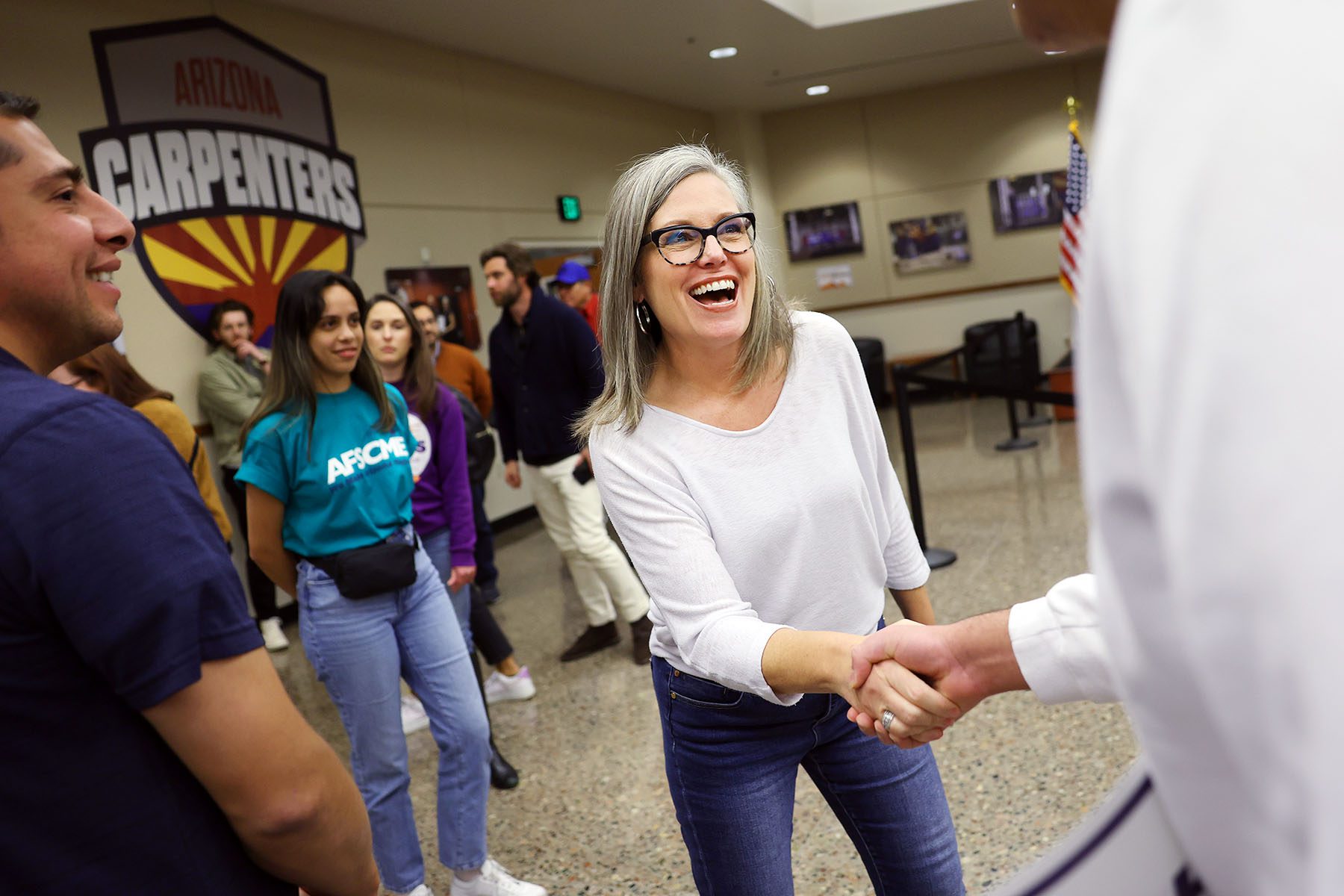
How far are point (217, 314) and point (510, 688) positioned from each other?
3.25 m

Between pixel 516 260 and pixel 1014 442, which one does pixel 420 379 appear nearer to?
pixel 516 260

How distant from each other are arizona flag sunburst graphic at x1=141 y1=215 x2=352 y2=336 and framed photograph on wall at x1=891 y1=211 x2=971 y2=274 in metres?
9.07

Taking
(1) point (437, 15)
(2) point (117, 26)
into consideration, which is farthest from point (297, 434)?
(1) point (437, 15)

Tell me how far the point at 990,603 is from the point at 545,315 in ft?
8.07

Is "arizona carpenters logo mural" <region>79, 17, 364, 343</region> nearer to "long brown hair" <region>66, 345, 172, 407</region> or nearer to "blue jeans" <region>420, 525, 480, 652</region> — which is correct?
"long brown hair" <region>66, 345, 172, 407</region>

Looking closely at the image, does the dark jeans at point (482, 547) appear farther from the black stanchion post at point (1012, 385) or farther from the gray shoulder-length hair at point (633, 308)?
the gray shoulder-length hair at point (633, 308)

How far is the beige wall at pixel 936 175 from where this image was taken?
13953mm

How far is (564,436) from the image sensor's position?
16.4 feet

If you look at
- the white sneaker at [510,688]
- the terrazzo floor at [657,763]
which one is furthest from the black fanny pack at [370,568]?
the white sneaker at [510,688]

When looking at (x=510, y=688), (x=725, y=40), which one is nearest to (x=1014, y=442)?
(x=725, y=40)

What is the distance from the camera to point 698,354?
180cm

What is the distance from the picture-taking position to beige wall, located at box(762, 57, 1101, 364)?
45.8 ft

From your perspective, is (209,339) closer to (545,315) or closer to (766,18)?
(545,315)

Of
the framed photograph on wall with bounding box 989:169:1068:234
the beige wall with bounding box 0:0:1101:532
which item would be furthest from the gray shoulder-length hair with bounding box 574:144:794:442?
the framed photograph on wall with bounding box 989:169:1068:234
